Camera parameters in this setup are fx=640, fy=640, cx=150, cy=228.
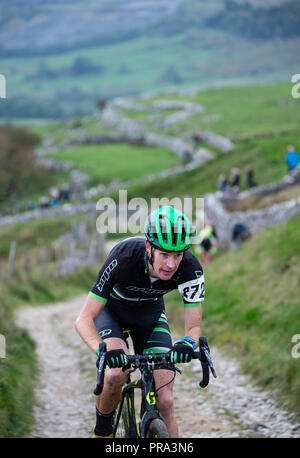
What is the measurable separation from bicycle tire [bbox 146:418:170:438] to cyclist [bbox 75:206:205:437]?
0.90 feet

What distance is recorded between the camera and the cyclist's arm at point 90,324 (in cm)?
589

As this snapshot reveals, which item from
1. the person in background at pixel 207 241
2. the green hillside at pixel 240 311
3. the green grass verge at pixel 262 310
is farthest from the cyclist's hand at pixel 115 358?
the person in background at pixel 207 241

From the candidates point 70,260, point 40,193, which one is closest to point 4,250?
point 70,260

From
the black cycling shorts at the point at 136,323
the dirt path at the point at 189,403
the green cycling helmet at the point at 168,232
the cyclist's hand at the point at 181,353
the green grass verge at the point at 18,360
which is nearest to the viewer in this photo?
the cyclist's hand at the point at 181,353

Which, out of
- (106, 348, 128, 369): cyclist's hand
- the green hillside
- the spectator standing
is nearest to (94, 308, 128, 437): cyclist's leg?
(106, 348, 128, 369): cyclist's hand

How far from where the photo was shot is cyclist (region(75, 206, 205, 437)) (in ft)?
18.5

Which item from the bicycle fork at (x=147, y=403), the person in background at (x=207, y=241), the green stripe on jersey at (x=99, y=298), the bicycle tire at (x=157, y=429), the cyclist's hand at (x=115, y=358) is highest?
the person in background at (x=207, y=241)

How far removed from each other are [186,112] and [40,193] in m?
38.3

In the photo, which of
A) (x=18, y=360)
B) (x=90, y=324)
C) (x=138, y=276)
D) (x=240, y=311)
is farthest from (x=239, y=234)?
(x=90, y=324)

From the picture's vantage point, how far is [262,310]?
12.3 m

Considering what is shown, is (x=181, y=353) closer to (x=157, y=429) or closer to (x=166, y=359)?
(x=166, y=359)

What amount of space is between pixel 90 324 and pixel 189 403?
13.5 feet

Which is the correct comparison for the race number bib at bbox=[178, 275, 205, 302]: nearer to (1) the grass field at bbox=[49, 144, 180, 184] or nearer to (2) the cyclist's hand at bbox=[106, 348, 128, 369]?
(2) the cyclist's hand at bbox=[106, 348, 128, 369]

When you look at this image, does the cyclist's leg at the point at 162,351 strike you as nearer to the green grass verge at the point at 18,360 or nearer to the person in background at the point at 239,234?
the green grass verge at the point at 18,360
